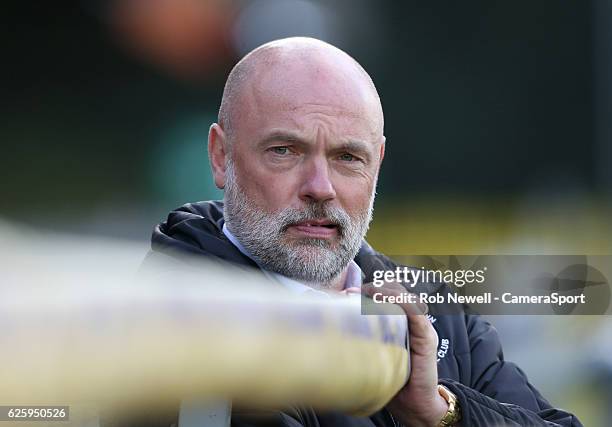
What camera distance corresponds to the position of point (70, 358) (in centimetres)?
34

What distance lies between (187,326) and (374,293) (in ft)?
1.15

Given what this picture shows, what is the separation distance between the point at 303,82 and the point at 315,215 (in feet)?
0.53

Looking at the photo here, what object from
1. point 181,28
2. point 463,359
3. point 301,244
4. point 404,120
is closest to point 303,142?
point 301,244

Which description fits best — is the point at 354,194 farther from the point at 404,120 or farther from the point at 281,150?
the point at 404,120

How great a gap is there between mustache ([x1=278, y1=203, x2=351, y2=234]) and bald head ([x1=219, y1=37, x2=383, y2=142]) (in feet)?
0.39

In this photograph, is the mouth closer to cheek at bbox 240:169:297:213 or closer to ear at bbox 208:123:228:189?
cheek at bbox 240:169:297:213

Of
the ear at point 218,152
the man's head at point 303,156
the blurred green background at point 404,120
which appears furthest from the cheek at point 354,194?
the blurred green background at point 404,120

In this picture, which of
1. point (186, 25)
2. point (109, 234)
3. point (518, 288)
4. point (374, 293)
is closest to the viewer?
point (374, 293)

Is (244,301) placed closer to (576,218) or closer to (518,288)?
(518,288)

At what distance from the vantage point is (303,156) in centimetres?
101

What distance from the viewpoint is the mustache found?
990mm

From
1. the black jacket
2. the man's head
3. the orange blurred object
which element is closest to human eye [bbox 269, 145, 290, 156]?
the man's head

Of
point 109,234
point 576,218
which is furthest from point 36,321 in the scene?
point 576,218

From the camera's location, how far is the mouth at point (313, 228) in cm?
101
